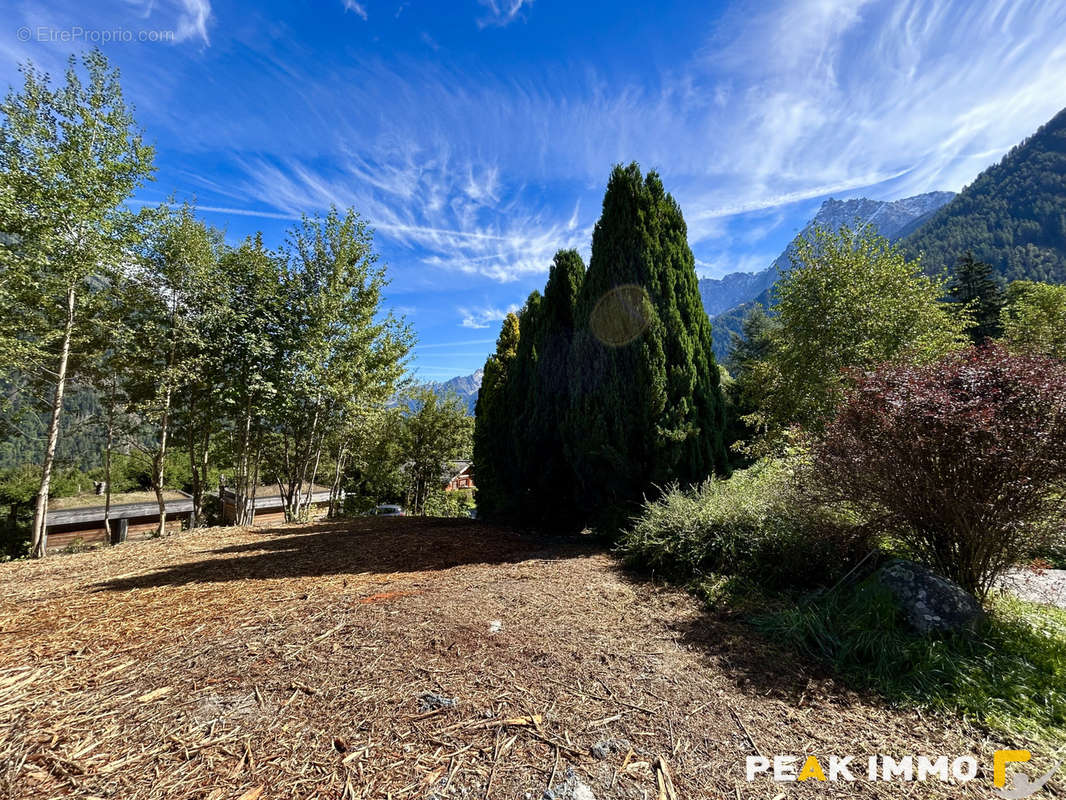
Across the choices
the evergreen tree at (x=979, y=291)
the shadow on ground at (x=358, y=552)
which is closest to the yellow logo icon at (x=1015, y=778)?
the shadow on ground at (x=358, y=552)

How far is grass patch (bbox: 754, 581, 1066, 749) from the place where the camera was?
79.1 inches

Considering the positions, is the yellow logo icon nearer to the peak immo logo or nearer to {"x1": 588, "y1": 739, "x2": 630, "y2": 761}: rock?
the peak immo logo

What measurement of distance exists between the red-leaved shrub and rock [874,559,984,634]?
0.53m

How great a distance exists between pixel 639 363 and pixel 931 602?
11.3 feet

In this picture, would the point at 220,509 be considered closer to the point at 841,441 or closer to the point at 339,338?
the point at 339,338

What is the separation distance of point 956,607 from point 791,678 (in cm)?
136

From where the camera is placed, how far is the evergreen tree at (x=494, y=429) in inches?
317

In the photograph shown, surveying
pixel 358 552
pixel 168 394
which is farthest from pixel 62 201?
pixel 358 552

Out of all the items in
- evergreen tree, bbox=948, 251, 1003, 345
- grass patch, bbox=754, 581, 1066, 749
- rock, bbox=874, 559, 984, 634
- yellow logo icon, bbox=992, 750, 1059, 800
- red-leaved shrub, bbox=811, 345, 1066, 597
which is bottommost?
yellow logo icon, bbox=992, 750, 1059, 800

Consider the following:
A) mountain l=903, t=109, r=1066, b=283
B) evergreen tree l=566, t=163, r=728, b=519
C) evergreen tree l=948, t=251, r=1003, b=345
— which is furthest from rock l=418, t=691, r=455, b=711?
mountain l=903, t=109, r=1066, b=283

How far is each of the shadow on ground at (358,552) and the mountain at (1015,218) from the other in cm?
10210

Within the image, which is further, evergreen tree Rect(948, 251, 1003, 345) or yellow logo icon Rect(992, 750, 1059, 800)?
evergreen tree Rect(948, 251, 1003, 345)

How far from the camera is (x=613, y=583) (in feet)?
12.4

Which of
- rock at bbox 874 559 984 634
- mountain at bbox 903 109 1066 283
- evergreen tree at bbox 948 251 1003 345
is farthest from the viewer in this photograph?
mountain at bbox 903 109 1066 283
